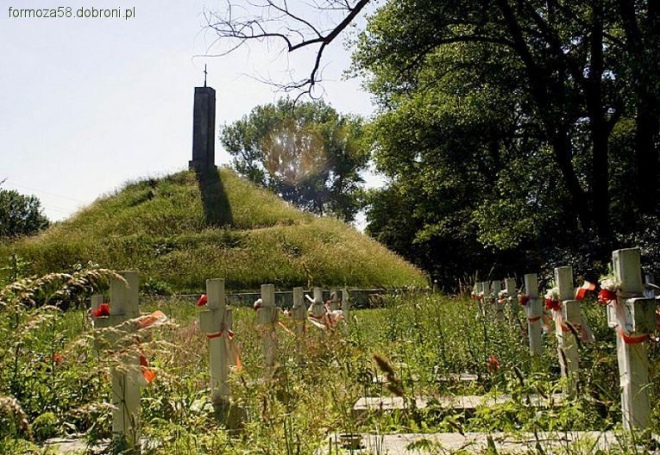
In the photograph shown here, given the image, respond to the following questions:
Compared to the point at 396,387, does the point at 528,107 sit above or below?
above

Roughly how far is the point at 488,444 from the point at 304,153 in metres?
57.9

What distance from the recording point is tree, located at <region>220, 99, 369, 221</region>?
58875mm

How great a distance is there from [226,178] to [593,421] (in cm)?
3403

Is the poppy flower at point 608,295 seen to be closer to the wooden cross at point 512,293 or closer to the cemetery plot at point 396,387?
the cemetery plot at point 396,387

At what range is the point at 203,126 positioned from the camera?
3566 cm

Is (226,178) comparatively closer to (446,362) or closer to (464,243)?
(464,243)

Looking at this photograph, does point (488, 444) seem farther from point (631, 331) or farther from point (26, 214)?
point (26, 214)

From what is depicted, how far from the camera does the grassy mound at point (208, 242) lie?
25.0 metres

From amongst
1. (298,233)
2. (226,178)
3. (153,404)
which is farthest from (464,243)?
(153,404)

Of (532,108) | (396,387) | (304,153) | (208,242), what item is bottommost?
(396,387)

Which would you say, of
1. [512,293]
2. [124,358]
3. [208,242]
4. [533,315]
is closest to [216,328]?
[124,358]

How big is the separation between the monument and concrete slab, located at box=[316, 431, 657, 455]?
33369mm

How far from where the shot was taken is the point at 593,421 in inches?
140

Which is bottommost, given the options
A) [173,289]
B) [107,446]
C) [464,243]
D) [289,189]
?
[107,446]
